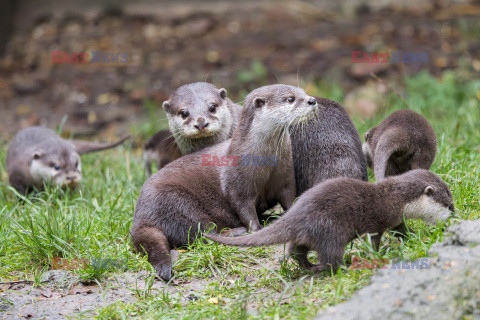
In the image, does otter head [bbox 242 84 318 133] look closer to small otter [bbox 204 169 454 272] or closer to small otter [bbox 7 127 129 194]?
small otter [bbox 204 169 454 272]

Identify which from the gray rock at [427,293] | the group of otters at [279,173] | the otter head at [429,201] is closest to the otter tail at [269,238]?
the group of otters at [279,173]

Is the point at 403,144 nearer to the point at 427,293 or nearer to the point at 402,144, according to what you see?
the point at 402,144

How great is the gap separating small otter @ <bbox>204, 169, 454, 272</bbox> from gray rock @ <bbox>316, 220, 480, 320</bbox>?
0.34m

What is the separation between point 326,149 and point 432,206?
848mm

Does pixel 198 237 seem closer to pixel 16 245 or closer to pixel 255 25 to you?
pixel 16 245

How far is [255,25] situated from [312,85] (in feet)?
7.26

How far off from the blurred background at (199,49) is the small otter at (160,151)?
4.72 ft

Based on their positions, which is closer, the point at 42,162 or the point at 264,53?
the point at 42,162

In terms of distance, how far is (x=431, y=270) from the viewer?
9.16ft

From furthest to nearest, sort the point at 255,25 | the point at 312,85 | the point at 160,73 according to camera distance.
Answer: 1. the point at 255,25
2. the point at 160,73
3. the point at 312,85

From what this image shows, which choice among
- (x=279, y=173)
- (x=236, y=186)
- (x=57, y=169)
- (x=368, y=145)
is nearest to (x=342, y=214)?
(x=279, y=173)

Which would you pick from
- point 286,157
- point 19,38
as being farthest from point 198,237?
point 19,38

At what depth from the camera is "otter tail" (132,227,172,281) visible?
3.46m

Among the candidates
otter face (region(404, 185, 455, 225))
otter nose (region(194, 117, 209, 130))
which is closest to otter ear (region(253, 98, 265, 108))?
otter nose (region(194, 117, 209, 130))
